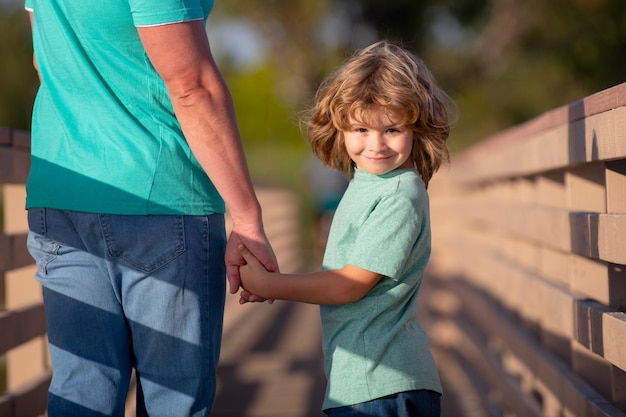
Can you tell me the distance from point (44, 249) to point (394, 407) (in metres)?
0.95

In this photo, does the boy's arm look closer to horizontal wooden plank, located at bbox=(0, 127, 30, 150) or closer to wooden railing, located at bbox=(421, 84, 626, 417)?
wooden railing, located at bbox=(421, 84, 626, 417)

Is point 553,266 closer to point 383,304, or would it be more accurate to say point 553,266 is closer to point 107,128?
point 383,304

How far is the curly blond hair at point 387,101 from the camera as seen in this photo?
2689mm

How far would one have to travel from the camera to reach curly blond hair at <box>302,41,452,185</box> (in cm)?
269

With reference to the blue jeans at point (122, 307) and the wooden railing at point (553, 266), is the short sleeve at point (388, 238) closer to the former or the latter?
the blue jeans at point (122, 307)

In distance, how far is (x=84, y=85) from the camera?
7.88 feet

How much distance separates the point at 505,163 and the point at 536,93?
13706 mm

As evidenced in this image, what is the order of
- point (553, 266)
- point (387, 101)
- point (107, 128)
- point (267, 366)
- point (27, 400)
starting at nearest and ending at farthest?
1. point (107, 128)
2. point (387, 101)
3. point (27, 400)
4. point (553, 266)
5. point (267, 366)

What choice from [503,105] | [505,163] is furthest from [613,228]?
[503,105]

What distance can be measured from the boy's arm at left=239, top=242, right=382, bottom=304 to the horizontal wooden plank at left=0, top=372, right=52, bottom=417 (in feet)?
3.06

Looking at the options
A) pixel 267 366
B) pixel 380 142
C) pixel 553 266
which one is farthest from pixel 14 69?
pixel 380 142

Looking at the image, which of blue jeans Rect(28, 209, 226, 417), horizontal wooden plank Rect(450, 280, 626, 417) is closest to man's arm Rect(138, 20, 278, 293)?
blue jeans Rect(28, 209, 226, 417)

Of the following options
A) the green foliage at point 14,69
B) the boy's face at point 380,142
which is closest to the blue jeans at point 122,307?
the boy's face at point 380,142

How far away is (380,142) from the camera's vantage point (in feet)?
8.83
